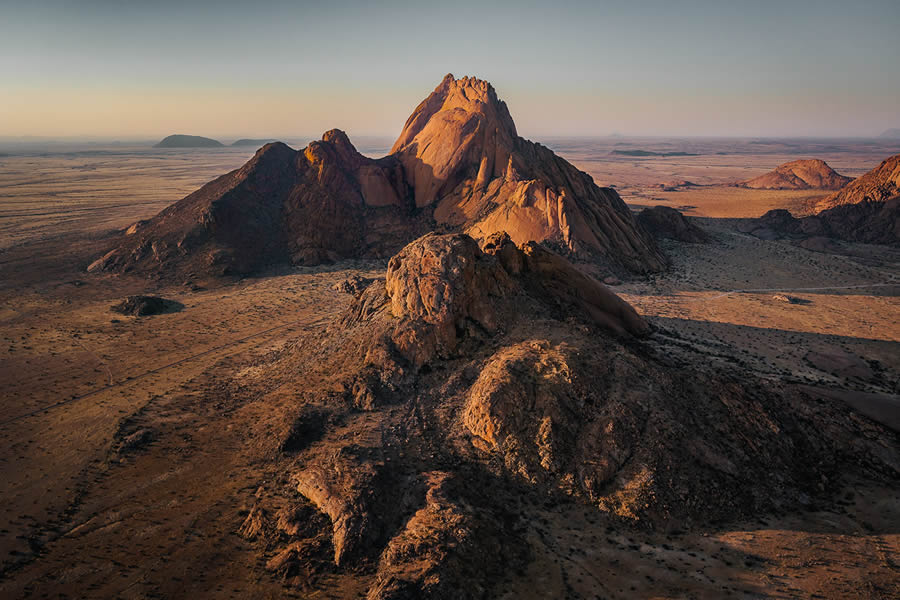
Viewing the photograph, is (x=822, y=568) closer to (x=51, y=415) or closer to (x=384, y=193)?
(x=51, y=415)

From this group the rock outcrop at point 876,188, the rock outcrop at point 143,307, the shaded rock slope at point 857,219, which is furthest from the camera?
the rock outcrop at point 876,188

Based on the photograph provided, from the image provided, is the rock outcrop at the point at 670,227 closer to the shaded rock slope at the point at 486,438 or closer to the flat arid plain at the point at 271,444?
the flat arid plain at the point at 271,444

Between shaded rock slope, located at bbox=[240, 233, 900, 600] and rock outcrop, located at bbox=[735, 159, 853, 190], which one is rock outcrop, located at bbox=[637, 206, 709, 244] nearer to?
shaded rock slope, located at bbox=[240, 233, 900, 600]

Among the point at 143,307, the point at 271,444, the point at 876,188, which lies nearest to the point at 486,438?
the point at 271,444

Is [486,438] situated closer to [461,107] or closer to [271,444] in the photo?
[271,444]

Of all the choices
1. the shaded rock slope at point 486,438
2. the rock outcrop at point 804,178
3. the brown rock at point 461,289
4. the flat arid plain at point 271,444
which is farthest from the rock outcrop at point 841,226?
the shaded rock slope at point 486,438

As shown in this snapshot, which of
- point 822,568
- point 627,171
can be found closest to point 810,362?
point 822,568
